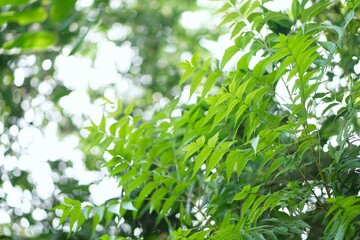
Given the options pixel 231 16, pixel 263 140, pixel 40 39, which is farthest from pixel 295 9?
pixel 40 39

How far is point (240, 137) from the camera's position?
1503 millimetres

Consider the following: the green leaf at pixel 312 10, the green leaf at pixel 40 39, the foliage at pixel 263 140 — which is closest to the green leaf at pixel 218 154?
the foliage at pixel 263 140

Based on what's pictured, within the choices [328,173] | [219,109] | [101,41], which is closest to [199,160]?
[219,109]

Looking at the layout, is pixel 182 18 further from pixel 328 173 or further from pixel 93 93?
pixel 328 173

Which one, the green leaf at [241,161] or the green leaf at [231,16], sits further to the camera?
the green leaf at [231,16]

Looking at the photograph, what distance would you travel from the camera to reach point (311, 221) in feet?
4.21

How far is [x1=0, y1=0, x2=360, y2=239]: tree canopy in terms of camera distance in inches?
38.7

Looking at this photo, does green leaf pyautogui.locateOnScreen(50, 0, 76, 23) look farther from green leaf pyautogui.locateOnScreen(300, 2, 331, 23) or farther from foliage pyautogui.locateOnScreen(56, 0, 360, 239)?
green leaf pyautogui.locateOnScreen(300, 2, 331, 23)

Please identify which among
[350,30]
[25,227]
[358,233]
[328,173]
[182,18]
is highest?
[350,30]

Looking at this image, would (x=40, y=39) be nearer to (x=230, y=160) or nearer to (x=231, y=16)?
(x=230, y=160)

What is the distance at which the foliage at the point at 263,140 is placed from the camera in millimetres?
997

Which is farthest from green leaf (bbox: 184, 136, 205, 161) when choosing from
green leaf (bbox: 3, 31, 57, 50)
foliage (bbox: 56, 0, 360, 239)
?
green leaf (bbox: 3, 31, 57, 50)

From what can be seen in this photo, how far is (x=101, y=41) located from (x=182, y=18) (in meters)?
0.45

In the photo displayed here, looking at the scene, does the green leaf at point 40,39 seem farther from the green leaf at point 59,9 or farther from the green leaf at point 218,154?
the green leaf at point 218,154
